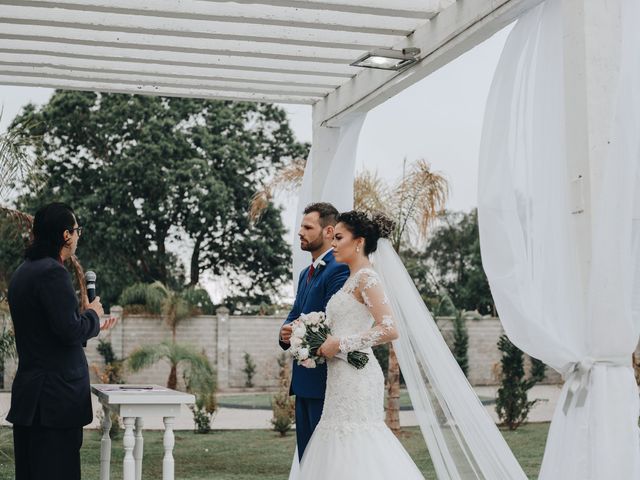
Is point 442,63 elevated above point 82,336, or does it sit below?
above

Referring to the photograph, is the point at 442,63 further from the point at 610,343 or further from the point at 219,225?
the point at 219,225

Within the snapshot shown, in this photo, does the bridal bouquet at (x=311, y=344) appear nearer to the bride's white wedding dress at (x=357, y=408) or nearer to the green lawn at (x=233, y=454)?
the bride's white wedding dress at (x=357, y=408)

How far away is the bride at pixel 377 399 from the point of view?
4.08m

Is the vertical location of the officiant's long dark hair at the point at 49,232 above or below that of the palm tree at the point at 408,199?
below

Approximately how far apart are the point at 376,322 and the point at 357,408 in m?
0.45

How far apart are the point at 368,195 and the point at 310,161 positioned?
3.95m

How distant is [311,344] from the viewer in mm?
4152

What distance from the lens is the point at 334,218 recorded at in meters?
4.74

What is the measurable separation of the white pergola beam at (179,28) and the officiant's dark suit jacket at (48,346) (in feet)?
7.03

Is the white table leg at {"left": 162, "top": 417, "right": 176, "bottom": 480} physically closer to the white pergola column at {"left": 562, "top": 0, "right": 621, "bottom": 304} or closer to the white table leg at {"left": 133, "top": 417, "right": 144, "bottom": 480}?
the white table leg at {"left": 133, "top": 417, "right": 144, "bottom": 480}

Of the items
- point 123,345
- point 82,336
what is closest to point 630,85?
point 82,336

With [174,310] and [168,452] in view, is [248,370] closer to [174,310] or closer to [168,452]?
[174,310]

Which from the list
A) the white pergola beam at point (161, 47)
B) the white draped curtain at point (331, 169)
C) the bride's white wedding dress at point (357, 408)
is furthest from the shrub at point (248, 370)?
the bride's white wedding dress at point (357, 408)

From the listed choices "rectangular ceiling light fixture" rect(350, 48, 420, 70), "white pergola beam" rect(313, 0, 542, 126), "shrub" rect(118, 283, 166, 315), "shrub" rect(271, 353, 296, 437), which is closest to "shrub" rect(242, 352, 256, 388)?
"shrub" rect(118, 283, 166, 315)
